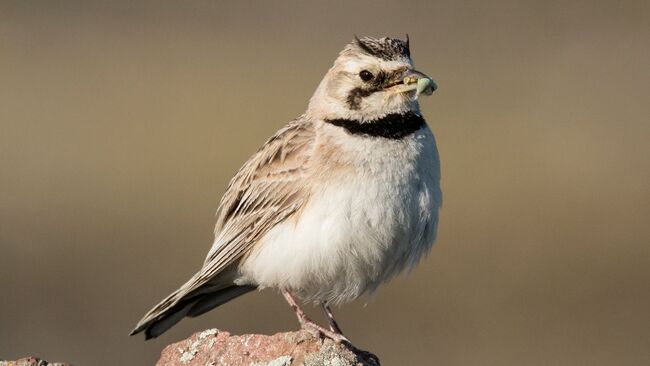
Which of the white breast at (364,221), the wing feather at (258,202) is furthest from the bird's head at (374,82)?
the wing feather at (258,202)

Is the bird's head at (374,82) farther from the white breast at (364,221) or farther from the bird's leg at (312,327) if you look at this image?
the bird's leg at (312,327)

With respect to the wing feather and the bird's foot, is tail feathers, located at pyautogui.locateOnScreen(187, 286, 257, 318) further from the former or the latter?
the bird's foot

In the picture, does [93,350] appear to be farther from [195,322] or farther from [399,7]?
[399,7]

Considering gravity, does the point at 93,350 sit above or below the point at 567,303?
above

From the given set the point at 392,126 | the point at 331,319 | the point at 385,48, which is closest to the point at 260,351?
the point at 331,319

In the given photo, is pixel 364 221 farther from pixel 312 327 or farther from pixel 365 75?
pixel 365 75

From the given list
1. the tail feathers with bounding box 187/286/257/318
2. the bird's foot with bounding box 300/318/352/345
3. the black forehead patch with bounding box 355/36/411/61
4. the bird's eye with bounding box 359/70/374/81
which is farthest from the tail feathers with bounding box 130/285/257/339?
the black forehead patch with bounding box 355/36/411/61

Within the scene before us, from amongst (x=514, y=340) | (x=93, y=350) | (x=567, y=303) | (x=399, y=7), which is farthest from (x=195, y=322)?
(x=399, y=7)
